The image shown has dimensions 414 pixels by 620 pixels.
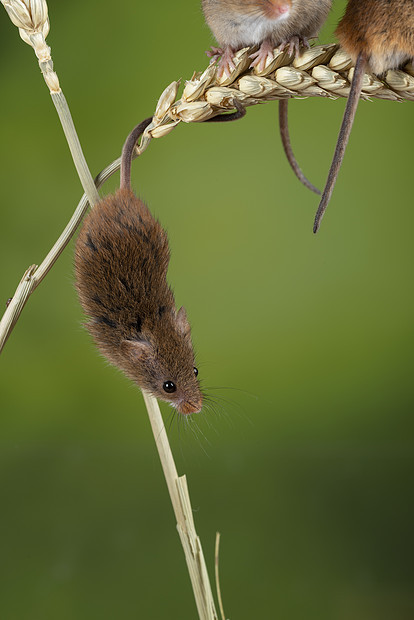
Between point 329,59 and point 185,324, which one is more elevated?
point 329,59

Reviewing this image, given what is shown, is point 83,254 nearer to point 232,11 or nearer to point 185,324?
point 185,324

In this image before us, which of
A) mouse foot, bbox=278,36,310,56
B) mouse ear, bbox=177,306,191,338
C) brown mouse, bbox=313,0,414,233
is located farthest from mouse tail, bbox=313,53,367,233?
mouse ear, bbox=177,306,191,338

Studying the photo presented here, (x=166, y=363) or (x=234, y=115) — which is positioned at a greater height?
(x=234, y=115)

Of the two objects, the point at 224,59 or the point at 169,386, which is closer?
the point at 169,386

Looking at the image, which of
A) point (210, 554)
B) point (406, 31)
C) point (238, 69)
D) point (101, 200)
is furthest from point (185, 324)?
point (210, 554)

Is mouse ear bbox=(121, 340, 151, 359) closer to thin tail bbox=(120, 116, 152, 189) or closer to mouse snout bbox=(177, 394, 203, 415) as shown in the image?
mouse snout bbox=(177, 394, 203, 415)

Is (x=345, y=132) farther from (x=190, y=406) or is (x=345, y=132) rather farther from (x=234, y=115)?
(x=190, y=406)

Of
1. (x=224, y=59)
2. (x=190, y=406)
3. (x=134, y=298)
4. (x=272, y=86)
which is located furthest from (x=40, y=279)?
(x=224, y=59)
